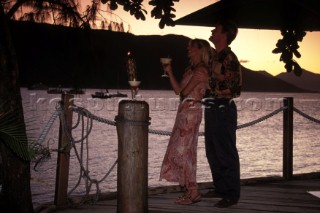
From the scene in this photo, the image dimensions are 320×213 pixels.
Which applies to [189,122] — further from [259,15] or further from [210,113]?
[259,15]

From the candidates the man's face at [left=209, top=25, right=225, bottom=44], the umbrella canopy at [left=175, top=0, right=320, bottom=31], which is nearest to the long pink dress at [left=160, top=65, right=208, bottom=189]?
the man's face at [left=209, top=25, right=225, bottom=44]

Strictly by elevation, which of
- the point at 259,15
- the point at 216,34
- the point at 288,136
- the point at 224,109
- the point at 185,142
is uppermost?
the point at 259,15

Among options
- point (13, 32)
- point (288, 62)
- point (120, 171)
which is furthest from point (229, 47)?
A: point (13, 32)

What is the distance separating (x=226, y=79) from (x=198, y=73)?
0.28 m

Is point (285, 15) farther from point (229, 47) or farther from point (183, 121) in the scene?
point (183, 121)

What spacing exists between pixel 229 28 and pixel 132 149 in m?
1.82

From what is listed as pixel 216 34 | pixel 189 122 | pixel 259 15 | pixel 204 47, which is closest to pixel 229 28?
pixel 216 34

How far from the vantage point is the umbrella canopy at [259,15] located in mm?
5223

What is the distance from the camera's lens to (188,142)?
5.36 m

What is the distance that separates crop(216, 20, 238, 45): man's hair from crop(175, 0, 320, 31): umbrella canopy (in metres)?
0.15

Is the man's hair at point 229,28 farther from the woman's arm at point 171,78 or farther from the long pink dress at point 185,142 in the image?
the woman's arm at point 171,78

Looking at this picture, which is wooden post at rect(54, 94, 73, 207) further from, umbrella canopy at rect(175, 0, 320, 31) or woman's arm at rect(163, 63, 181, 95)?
umbrella canopy at rect(175, 0, 320, 31)

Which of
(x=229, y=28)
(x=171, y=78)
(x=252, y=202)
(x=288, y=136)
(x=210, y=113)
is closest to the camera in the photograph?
(x=171, y=78)

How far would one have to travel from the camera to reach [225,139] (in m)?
5.30
